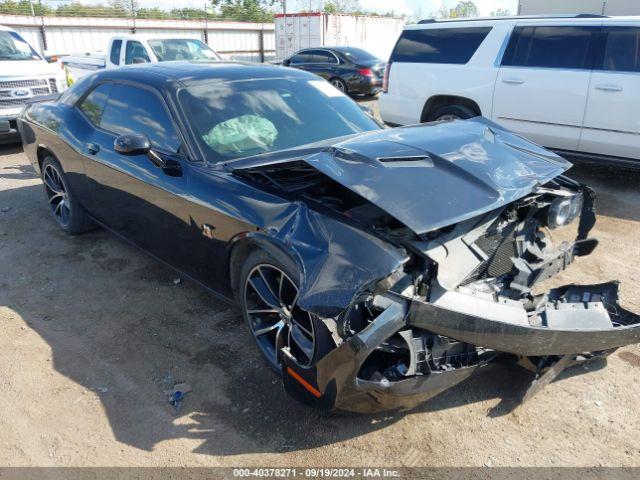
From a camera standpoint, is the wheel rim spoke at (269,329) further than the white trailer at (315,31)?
No

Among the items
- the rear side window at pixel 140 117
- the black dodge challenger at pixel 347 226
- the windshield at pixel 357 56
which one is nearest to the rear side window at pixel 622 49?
the black dodge challenger at pixel 347 226

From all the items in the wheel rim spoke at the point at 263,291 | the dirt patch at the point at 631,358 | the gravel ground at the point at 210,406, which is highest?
the wheel rim spoke at the point at 263,291

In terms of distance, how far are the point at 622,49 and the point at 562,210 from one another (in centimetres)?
393

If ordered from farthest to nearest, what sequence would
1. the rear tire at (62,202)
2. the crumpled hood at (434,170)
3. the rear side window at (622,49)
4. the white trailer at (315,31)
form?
the white trailer at (315,31), the rear side window at (622,49), the rear tire at (62,202), the crumpled hood at (434,170)

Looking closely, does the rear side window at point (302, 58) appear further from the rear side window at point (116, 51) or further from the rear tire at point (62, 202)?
the rear tire at point (62, 202)

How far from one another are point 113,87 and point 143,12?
30.3 m

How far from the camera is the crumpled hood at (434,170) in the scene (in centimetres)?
251

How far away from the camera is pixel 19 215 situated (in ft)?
19.2

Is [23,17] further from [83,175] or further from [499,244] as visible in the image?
[499,244]

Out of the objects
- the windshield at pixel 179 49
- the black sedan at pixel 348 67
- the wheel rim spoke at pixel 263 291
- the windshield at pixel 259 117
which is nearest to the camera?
the wheel rim spoke at pixel 263 291

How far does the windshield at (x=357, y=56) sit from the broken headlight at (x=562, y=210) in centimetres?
1175

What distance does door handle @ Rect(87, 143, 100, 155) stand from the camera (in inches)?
170

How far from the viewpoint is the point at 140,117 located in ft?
12.8

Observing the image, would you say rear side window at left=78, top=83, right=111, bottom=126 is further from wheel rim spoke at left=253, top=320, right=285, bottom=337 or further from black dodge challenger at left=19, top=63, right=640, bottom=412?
wheel rim spoke at left=253, top=320, right=285, bottom=337
